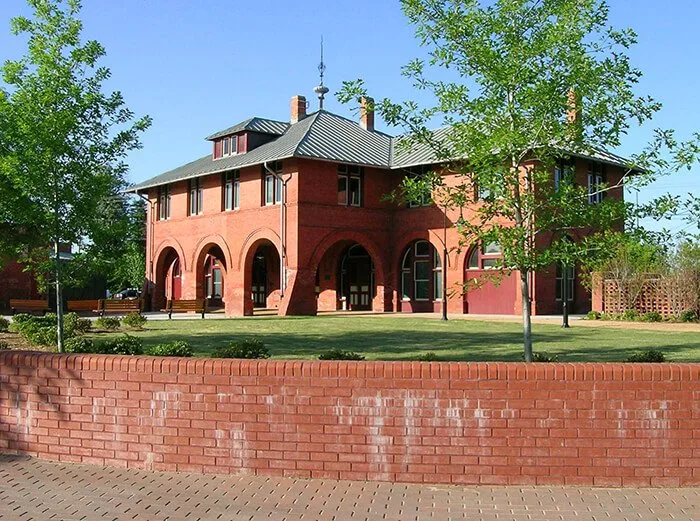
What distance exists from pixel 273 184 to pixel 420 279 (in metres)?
8.29

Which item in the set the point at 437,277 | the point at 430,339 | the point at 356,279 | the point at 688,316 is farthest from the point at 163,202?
the point at 688,316

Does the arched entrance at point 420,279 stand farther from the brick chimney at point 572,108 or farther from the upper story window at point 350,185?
the brick chimney at point 572,108

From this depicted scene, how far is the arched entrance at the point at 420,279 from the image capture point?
116 ft

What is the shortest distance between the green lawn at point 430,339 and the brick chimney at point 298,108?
16.1 m

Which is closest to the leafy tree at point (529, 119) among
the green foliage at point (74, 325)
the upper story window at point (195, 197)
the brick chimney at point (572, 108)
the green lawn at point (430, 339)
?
the brick chimney at point (572, 108)

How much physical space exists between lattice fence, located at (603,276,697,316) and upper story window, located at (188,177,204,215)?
64.9 feet

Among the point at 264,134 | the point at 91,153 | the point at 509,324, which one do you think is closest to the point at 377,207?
the point at 264,134

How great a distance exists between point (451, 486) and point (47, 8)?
419 inches

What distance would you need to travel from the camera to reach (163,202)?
136 ft

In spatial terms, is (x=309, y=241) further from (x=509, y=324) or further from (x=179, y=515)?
(x=179, y=515)

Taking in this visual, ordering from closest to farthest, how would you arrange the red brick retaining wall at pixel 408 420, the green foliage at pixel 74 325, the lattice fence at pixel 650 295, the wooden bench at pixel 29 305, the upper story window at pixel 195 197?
the red brick retaining wall at pixel 408 420
the green foliage at pixel 74 325
the lattice fence at pixel 650 295
the wooden bench at pixel 29 305
the upper story window at pixel 195 197

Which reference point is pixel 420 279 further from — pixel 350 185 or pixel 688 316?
pixel 688 316

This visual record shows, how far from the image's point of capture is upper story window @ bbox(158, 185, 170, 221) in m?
41.2

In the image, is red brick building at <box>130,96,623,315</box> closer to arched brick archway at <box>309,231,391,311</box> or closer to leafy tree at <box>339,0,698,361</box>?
arched brick archway at <box>309,231,391,311</box>
